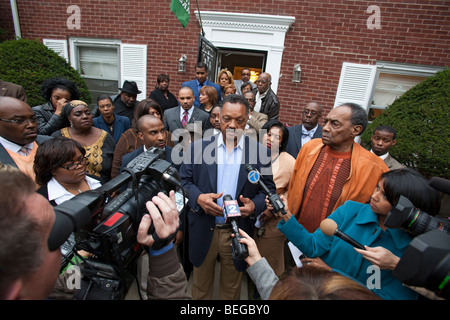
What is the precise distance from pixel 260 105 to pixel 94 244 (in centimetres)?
451

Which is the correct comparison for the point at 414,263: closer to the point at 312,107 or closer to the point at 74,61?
the point at 312,107

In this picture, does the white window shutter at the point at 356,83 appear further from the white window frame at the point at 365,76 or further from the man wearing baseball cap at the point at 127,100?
the man wearing baseball cap at the point at 127,100

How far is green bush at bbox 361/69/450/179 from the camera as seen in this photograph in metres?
2.97

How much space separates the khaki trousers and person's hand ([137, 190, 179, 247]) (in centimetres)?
107

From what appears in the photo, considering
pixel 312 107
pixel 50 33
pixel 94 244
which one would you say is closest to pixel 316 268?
pixel 94 244

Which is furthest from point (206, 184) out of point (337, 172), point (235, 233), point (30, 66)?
point (30, 66)

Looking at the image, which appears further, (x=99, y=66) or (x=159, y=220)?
(x=99, y=66)

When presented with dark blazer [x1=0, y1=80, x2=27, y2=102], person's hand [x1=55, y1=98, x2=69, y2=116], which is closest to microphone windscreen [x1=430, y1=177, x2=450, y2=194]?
person's hand [x1=55, y1=98, x2=69, y2=116]

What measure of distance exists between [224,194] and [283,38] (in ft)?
15.6

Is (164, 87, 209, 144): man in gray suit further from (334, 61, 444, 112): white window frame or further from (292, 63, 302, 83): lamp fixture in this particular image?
(334, 61, 444, 112): white window frame

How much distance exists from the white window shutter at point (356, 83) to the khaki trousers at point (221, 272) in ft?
16.1

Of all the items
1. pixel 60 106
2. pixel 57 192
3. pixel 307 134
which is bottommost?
pixel 57 192

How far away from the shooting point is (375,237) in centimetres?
134

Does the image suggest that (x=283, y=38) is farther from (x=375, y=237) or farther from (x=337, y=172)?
(x=375, y=237)
